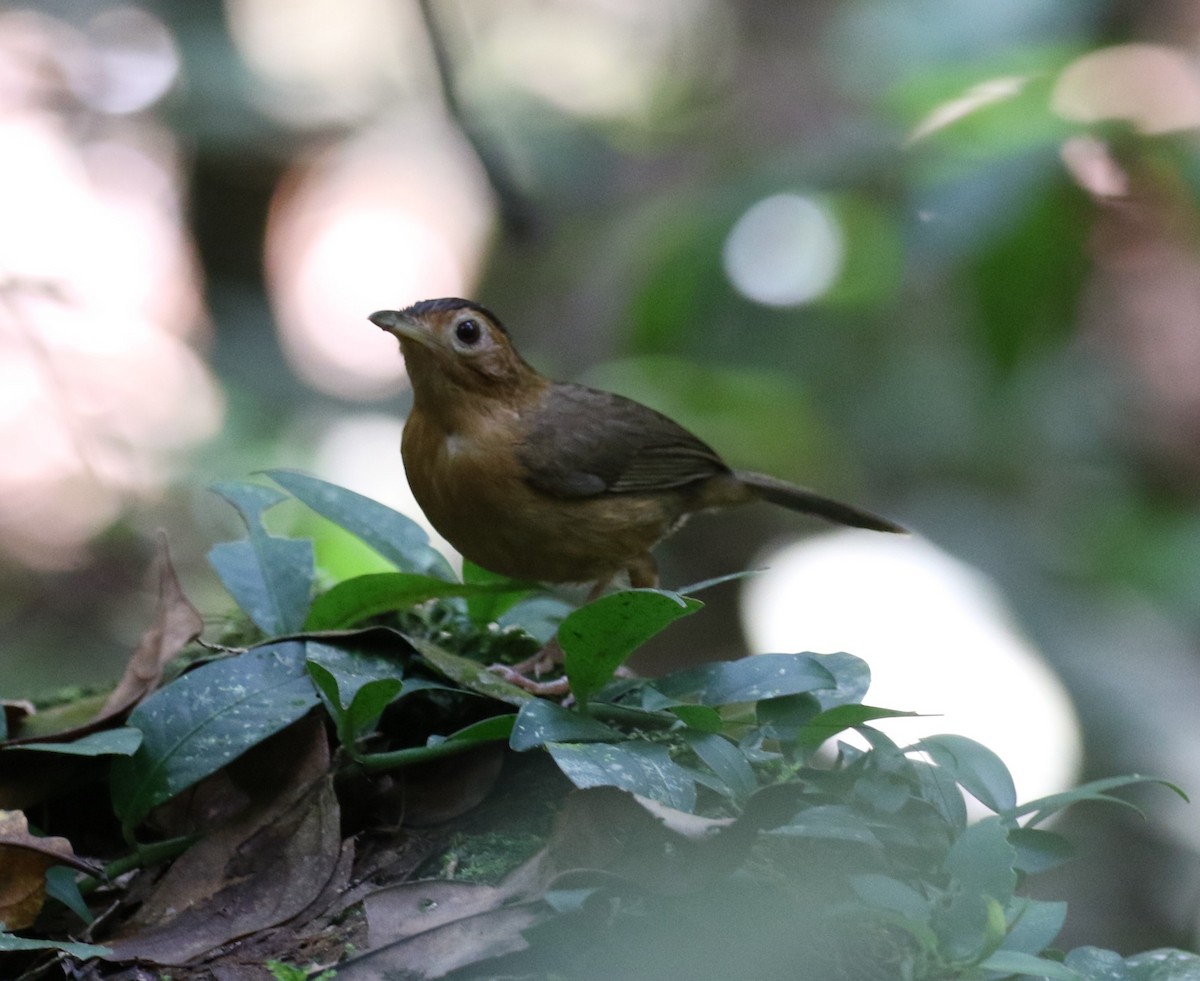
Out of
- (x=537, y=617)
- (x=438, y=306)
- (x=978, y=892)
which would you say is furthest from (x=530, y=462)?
(x=978, y=892)

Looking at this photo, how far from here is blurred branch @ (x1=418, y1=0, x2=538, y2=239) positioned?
5457 millimetres

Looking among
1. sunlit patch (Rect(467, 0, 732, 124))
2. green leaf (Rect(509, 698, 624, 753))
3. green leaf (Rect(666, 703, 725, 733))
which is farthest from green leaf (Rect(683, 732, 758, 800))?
sunlit patch (Rect(467, 0, 732, 124))

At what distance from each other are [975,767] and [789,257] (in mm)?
4990

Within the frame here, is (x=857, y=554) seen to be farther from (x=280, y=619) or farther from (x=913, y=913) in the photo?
(x=913, y=913)

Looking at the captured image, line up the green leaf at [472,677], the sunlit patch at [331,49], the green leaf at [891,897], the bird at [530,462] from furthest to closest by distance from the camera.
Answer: the sunlit patch at [331,49] < the bird at [530,462] < the green leaf at [472,677] < the green leaf at [891,897]

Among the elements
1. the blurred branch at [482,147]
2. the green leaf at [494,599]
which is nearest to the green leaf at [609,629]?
the green leaf at [494,599]

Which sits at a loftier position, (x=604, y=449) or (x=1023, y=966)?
(x=604, y=449)

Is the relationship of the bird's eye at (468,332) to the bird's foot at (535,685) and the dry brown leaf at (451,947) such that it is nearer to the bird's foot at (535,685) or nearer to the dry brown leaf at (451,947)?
the bird's foot at (535,685)

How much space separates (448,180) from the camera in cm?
1021

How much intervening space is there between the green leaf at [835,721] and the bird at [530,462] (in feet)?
4.81

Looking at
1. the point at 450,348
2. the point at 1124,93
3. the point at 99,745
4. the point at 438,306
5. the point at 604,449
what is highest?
the point at 1124,93

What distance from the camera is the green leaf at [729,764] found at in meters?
2.17

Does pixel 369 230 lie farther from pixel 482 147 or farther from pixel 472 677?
pixel 472 677

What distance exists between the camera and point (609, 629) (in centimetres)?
233
